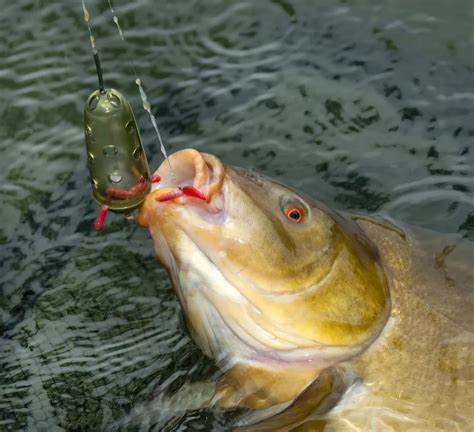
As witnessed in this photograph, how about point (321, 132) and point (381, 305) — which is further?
point (321, 132)

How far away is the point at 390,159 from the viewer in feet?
19.8

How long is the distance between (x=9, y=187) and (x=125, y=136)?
8.40 ft

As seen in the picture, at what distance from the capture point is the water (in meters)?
4.80

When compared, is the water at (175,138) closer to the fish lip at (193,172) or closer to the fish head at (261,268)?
the fish head at (261,268)

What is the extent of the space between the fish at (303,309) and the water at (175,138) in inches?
13.5

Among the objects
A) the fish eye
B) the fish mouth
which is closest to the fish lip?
the fish mouth

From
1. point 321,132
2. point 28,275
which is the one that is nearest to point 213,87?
point 321,132

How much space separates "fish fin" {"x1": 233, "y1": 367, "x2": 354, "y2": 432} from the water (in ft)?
0.93

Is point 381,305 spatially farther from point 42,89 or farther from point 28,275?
point 42,89

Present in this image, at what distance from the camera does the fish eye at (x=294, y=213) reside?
4.07m

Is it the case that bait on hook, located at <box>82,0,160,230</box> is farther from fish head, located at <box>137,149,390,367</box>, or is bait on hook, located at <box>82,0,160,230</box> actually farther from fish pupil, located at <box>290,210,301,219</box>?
fish pupil, located at <box>290,210,301,219</box>

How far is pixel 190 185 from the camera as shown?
3.87m

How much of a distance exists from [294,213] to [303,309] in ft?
1.36

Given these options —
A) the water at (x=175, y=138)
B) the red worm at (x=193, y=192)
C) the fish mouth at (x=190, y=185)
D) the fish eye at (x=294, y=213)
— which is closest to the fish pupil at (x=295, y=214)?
the fish eye at (x=294, y=213)
